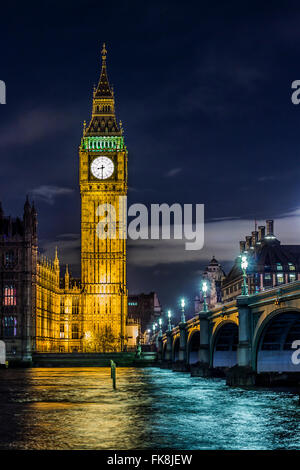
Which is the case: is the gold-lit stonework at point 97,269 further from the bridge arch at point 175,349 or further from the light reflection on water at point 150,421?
the light reflection on water at point 150,421

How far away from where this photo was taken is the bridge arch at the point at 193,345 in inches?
3227

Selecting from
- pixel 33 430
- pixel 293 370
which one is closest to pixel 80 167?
pixel 293 370

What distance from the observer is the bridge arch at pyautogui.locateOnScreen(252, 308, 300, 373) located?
50.2m

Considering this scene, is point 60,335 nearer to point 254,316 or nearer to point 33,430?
point 254,316

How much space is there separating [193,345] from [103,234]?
280ft

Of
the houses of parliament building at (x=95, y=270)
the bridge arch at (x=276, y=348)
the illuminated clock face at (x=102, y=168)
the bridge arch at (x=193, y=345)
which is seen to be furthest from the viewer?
the illuminated clock face at (x=102, y=168)

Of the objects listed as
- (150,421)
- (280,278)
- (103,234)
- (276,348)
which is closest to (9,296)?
(103,234)

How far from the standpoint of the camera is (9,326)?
138m

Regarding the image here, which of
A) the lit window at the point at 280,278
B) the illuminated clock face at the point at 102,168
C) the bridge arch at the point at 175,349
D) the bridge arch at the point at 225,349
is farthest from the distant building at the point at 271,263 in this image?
the bridge arch at the point at 225,349

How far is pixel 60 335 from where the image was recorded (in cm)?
17312

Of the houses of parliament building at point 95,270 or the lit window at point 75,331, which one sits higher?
the houses of parliament building at point 95,270

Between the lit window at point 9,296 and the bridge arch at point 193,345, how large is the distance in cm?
5459

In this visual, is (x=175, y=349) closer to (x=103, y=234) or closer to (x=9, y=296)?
(x=9, y=296)

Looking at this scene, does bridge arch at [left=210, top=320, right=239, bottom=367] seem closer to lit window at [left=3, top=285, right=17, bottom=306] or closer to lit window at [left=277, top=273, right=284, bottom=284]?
lit window at [left=3, top=285, right=17, bottom=306]
